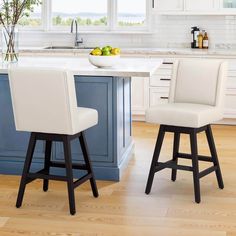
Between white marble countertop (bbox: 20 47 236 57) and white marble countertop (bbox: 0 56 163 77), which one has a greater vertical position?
white marble countertop (bbox: 20 47 236 57)

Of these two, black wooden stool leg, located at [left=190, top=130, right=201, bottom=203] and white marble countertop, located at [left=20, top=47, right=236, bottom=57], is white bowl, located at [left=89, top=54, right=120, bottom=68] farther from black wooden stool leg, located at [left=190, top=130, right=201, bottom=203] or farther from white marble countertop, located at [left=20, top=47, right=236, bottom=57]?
white marble countertop, located at [left=20, top=47, right=236, bottom=57]

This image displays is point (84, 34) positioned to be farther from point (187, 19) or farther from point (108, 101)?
point (108, 101)

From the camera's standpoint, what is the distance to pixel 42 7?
7676 millimetres

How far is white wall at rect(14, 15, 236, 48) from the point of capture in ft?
23.9

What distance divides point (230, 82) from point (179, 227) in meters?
3.38

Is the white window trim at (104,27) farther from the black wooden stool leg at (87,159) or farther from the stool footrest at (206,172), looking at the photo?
the black wooden stool leg at (87,159)

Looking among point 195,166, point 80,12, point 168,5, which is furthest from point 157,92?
point 195,166

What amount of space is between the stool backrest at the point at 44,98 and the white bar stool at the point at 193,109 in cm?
65

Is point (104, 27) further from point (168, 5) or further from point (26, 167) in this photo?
point (26, 167)

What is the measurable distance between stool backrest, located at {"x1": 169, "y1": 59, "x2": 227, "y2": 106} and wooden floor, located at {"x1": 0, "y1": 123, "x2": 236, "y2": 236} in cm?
66

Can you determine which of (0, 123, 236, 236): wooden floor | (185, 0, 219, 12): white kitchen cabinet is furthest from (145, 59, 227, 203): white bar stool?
(185, 0, 219, 12): white kitchen cabinet

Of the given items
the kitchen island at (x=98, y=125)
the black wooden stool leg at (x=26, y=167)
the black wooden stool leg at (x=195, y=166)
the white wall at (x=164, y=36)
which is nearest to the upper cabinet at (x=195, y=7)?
the white wall at (x=164, y=36)

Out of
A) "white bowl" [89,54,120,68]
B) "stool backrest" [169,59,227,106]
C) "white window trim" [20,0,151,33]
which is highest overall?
"white window trim" [20,0,151,33]

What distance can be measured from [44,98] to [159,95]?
3.18 metres
